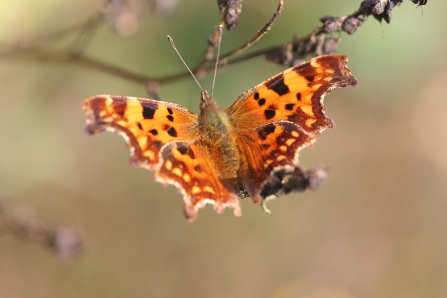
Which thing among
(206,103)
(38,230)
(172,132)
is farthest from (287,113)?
(38,230)

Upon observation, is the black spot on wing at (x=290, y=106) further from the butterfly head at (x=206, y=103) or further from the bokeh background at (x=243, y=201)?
the bokeh background at (x=243, y=201)

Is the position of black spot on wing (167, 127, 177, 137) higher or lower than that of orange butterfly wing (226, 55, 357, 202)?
higher

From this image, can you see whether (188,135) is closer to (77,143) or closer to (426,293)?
(77,143)

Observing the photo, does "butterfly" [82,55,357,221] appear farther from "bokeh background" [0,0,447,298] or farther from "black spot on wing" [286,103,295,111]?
"bokeh background" [0,0,447,298]

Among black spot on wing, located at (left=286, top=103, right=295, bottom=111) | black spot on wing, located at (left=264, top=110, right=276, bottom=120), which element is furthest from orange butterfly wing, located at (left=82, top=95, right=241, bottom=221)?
black spot on wing, located at (left=286, top=103, right=295, bottom=111)

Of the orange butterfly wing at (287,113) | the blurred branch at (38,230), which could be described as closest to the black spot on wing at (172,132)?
the orange butterfly wing at (287,113)

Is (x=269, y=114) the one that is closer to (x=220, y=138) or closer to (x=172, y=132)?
(x=220, y=138)
